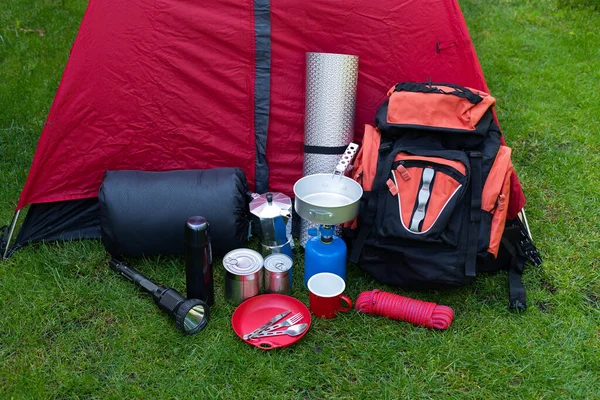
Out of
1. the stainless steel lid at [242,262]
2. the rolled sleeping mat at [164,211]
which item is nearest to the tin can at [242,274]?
the stainless steel lid at [242,262]

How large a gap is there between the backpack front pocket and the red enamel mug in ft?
1.01

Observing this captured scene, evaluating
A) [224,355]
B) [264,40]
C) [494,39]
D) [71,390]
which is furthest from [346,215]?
[494,39]

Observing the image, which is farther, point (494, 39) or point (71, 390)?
point (494, 39)

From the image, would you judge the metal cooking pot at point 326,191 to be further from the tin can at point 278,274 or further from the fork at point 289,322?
the fork at point 289,322

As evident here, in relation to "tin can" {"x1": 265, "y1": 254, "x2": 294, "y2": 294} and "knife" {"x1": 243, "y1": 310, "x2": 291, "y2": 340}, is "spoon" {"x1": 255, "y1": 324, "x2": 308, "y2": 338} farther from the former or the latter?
"tin can" {"x1": 265, "y1": 254, "x2": 294, "y2": 294}

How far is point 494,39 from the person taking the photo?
5.39m

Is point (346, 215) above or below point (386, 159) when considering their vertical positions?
below

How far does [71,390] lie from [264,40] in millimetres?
1789

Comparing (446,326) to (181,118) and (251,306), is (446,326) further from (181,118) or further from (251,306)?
(181,118)

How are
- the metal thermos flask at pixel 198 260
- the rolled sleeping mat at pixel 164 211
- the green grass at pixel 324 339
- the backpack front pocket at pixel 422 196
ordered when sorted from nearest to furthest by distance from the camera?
the green grass at pixel 324 339 → the metal thermos flask at pixel 198 260 → the backpack front pocket at pixel 422 196 → the rolled sleeping mat at pixel 164 211

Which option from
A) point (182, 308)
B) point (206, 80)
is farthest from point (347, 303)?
point (206, 80)

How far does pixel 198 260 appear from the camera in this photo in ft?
7.67

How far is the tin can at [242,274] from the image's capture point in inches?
97.3

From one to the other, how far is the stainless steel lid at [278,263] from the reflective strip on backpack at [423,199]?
23.4 inches
